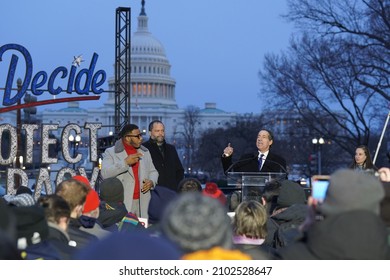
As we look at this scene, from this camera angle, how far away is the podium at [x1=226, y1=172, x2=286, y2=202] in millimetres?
10172

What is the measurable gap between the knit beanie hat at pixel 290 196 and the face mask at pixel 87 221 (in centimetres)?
211

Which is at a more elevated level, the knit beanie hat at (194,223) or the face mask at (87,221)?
the knit beanie hat at (194,223)

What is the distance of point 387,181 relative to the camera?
5875mm

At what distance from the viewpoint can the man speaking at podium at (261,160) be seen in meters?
11.3

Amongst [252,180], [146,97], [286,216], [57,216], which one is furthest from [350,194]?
[146,97]

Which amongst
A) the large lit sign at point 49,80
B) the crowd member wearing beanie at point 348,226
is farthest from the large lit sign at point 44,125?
the crowd member wearing beanie at point 348,226

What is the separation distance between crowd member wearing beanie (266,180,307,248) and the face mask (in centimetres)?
136

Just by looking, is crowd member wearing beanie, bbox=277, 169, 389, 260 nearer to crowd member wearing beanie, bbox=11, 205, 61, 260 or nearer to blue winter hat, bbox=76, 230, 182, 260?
blue winter hat, bbox=76, 230, 182, 260

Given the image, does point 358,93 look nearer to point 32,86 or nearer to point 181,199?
point 32,86

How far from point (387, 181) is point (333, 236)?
2079 millimetres

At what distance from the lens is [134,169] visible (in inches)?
444

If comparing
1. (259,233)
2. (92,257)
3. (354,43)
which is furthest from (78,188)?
(354,43)

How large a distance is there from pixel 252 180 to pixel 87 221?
164 inches

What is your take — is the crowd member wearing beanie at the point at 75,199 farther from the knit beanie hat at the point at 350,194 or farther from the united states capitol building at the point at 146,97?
the united states capitol building at the point at 146,97
